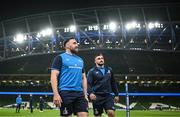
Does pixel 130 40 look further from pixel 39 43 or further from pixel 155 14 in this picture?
pixel 39 43

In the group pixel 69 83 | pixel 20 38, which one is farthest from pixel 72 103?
pixel 20 38

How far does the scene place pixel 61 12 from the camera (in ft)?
144

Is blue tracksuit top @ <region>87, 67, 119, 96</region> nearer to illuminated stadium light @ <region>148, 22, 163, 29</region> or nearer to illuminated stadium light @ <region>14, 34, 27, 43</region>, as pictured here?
illuminated stadium light @ <region>148, 22, 163, 29</region>

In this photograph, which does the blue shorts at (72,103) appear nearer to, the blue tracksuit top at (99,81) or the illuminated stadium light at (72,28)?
the blue tracksuit top at (99,81)

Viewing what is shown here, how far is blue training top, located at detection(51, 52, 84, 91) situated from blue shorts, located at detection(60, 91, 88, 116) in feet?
0.34

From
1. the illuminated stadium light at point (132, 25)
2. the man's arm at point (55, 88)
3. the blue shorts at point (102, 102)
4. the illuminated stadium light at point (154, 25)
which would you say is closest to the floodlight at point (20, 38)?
the illuminated stadium light at point (132, 25)

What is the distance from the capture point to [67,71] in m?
7.13

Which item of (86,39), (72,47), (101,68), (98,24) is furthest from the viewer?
(86,39)

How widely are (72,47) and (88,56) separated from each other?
41821 millimetres

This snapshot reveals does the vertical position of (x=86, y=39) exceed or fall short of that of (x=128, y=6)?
it falls short

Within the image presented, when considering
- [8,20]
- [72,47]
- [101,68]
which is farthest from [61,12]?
[72,47]

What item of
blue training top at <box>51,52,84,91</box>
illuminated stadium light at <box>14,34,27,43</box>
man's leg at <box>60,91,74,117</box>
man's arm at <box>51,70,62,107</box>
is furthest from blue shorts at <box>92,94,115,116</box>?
illuminated stadium light at <box>14,34,27,43</box>

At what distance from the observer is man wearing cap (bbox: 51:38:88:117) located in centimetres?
699

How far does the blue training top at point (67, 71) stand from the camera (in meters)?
7.08
